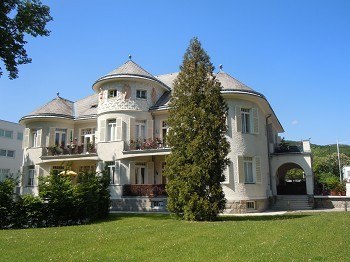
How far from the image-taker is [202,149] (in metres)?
16.2

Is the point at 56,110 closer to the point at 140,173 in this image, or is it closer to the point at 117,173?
the point at 117,173

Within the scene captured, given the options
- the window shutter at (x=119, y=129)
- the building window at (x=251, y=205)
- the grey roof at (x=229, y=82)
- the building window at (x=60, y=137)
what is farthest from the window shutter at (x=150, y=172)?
the building window at (x=60, y=137)

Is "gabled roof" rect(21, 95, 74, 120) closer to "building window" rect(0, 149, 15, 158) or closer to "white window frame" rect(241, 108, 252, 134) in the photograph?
"white window frame" rect(241, 108, 252, 134)

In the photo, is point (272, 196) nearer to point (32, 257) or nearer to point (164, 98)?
point (164, 98)

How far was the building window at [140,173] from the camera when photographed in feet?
85.0

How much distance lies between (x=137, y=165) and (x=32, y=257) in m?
17.4

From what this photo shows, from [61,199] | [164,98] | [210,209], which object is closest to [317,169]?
[164,98]

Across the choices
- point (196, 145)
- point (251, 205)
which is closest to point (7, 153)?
point (251, 205)

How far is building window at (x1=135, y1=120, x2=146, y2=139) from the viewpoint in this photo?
2641 centimetres

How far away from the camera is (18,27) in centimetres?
1991

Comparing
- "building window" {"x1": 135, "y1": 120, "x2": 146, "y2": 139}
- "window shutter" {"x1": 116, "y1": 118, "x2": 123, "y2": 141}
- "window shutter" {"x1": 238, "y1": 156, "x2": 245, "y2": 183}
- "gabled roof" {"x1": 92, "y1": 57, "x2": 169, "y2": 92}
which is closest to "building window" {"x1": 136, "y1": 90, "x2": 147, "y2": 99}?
"gabled roof" {"x1": 92, "y1": 57, "x2": 169, "y2": 92}

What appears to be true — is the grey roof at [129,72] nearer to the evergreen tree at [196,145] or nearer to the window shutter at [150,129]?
the window shutter at [150,129]

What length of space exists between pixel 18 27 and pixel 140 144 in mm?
11382

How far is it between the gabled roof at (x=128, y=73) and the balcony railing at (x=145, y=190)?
8727 mm
